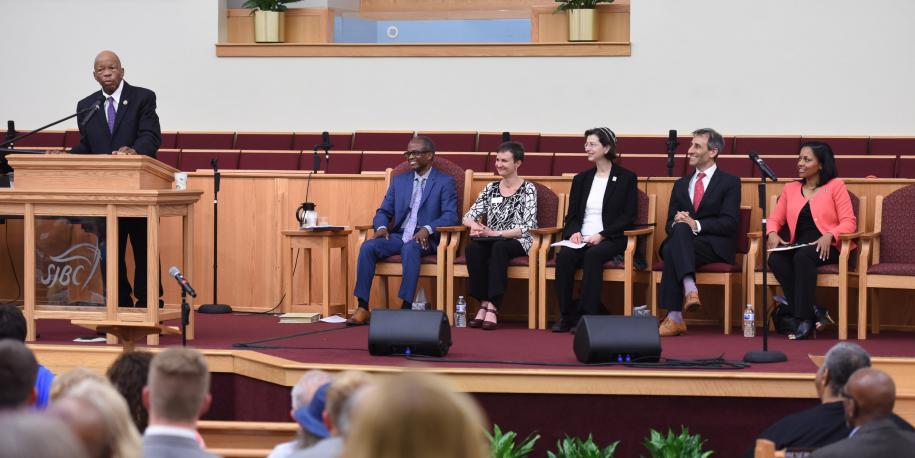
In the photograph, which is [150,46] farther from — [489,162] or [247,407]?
[247,407]

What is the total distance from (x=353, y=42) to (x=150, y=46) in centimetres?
170

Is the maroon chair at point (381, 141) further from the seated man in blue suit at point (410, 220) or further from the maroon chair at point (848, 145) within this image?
the maroon chair at point (848, 145)

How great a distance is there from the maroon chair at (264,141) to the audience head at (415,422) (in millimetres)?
8183

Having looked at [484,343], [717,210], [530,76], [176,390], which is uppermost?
[530,76]

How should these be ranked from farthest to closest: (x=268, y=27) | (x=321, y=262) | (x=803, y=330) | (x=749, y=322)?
(x=268, y=27)
(x=321, y=262)
(x=749, y=322)
(x=803, y=330)

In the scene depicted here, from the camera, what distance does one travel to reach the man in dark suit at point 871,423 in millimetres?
2750

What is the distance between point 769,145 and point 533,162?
1789 millimetres

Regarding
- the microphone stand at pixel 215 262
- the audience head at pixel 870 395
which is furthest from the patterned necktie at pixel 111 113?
the audience head at pixel 870 395

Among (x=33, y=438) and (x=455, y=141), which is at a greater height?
(x=455, y=141)

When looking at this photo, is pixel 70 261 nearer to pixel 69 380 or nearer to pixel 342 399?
pixel 69 380

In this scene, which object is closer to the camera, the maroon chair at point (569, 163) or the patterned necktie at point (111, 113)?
the patterned necktie at point (111, 113)

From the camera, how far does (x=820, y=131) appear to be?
961 centimetres

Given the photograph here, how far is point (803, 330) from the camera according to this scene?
5.66m

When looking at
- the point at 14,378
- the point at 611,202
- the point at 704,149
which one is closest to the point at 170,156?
the point at 611,202
